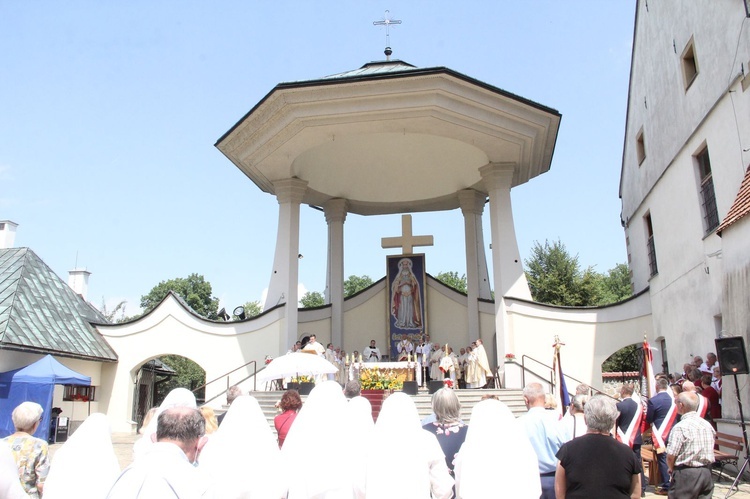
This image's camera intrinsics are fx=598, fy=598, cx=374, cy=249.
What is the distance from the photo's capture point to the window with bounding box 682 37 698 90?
12991 millimetres

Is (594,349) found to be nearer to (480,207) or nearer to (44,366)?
(480,207)

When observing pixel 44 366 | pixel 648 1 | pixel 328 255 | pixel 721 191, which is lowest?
pixel 44 366

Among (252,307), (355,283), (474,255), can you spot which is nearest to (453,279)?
(355,283)

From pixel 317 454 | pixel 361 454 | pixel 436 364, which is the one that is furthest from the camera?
pixel 436 364

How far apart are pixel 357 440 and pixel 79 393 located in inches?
665

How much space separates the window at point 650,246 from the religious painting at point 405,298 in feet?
26.7

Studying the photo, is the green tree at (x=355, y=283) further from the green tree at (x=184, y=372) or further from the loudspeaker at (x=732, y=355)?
the loudspeaker at (x=732, y=355)

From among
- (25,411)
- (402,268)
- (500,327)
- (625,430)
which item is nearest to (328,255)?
(402,268)

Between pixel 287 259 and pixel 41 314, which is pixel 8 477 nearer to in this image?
pixel 287 259

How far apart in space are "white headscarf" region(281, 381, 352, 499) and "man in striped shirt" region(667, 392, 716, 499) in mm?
3205

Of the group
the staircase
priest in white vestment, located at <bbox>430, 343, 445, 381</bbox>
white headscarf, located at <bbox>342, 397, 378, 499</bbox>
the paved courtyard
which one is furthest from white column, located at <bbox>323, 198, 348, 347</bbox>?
white headscarf, located at <bbox>342, 397, 378, 499</bbox>

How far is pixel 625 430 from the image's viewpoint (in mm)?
7676

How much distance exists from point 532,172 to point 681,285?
Answer: 7.48 metres

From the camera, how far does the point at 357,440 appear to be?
4805 mm
